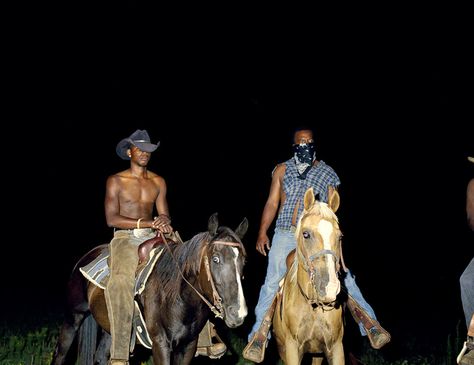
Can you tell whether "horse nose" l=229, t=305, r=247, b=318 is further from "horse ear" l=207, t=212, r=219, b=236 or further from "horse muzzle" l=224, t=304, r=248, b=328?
"horse ear" l=207, t=212, r=219, b=236

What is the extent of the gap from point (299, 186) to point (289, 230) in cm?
53

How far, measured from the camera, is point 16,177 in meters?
51.3

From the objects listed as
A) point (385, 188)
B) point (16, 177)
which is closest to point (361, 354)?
point (385, 188)

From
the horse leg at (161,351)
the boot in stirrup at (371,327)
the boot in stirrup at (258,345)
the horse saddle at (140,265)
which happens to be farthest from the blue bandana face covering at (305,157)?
the horse leg at (161,351)

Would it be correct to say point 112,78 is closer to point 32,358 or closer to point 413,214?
point 413,214

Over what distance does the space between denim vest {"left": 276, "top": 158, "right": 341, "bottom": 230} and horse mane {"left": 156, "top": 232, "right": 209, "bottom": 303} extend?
130cm

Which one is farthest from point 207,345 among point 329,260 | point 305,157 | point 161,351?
point 305,157

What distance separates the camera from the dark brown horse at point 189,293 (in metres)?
6.52

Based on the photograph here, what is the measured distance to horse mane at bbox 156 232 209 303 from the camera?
703 centimetres

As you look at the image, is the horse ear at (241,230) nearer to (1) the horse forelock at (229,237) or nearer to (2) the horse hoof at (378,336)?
(1) the horse forelock at (229,237)

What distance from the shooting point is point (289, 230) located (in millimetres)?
7938

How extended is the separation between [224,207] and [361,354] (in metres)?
36.9

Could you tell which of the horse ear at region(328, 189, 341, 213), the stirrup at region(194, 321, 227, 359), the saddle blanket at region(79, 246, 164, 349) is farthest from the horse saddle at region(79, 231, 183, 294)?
the horse ear at region(328, 189, 341, 213)

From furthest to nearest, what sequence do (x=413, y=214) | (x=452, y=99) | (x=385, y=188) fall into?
(x=452, y=99) < (x=385, y=188) < (x=413, y=214)
